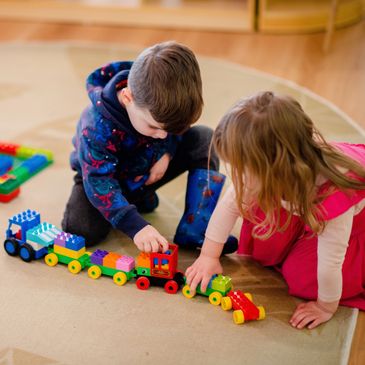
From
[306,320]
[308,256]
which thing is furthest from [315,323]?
[308,256]

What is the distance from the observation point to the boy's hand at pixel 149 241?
122cm

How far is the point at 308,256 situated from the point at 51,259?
519 mm

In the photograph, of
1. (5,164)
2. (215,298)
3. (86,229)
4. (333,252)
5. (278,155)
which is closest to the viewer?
(278,155)

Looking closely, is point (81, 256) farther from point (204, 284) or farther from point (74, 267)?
point (204, 284)

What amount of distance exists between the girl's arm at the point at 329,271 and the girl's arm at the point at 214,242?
0.59 feet

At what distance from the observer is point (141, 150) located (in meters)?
1.36

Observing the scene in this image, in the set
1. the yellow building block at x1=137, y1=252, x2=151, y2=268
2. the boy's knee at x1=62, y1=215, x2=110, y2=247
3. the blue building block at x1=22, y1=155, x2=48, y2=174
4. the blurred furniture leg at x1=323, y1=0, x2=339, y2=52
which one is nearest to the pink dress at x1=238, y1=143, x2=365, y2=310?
the yellow building block at x1=137, y1=252, x2=151, y2=268

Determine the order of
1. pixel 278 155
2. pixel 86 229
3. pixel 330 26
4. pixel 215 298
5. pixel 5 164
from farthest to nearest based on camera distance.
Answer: pixel 330 26, pixel 5 164, pixel 86 229, pixel 215 298, pixel 278 155

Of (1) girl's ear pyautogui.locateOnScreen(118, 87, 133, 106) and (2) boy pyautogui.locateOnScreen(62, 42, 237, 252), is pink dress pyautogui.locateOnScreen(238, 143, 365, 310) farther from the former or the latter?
(1) girl's ear pyautogui.locateOnScreen(118, 87, 133, 106)

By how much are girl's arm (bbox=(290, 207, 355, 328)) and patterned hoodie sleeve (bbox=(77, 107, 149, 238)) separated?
351 millimetres

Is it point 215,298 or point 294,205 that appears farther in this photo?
point 215,298

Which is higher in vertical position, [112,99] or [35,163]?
[112,99]

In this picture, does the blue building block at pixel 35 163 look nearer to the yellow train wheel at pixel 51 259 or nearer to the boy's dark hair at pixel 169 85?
→ the yellow train wheel at pixel 51 259

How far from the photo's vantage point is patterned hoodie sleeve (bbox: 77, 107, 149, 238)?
126cm
